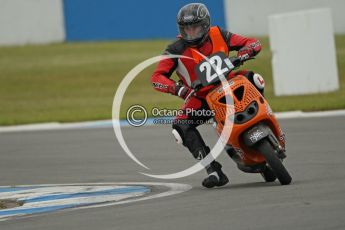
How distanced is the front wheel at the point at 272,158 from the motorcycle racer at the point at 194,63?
685mm

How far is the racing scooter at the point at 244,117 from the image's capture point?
27.9 feet

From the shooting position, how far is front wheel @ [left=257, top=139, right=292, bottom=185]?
27.7ft

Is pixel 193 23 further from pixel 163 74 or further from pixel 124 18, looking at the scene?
pixel 124 18

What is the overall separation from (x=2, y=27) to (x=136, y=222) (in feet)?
76.9

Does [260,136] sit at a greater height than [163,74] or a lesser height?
lesser

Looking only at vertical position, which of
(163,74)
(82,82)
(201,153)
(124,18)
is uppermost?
(163,74)

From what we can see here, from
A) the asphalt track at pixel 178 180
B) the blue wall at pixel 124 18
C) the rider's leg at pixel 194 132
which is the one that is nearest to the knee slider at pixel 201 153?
the rider's leg at pixel 194 132

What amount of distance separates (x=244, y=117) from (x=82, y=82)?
17.3 meters

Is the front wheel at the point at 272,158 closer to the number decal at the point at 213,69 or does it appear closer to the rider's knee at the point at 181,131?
the number decal at the point at 213,69

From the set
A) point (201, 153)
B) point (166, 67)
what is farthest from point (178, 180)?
point (166, 67)

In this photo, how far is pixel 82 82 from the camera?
2555 centimetres

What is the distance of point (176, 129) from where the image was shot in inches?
364

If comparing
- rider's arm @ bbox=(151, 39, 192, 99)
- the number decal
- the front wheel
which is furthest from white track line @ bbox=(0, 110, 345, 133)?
the front wheel

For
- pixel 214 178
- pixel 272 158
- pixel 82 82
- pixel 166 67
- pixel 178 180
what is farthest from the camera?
pixel 82 82
